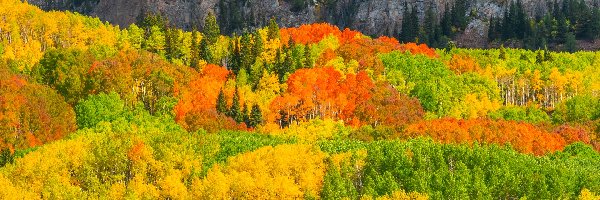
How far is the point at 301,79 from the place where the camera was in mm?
191250

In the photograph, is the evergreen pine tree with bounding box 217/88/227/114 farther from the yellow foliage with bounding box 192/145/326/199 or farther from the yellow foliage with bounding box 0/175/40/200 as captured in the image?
the yellow foliage with bounding box 0/175/40/200

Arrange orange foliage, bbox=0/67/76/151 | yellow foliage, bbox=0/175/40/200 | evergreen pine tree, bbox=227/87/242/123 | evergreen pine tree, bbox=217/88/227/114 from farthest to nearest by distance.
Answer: evergreen pine tree, bbox=217/88/227/114 → evergreen pine tree, bbox=227/87/242/123 → orange foliage, bbox=0/67/76/151 → yellow foliage, bbox=0/175/40/200

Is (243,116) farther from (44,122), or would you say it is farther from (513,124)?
(513,124)

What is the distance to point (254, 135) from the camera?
497 feet

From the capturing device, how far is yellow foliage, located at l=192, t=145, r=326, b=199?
10562cm

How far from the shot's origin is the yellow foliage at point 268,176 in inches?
4158

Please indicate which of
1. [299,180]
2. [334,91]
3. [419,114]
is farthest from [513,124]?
[299,180]

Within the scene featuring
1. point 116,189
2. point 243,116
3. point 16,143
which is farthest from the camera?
point 243,116

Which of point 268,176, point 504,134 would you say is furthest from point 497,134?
point 268,176

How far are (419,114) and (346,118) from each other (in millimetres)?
15486

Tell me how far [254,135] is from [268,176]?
138ft

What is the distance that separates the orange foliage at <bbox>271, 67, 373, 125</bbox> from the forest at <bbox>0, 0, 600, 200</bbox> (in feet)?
1.07

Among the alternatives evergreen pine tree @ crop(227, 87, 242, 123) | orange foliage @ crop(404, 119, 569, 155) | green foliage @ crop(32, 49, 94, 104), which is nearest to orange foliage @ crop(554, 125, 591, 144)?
orange foliage @ crop(404, 119, 569, 155)

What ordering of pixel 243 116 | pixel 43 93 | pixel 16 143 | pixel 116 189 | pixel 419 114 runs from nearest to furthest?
1. pixel 116 189
2. pixel 16 143
3. pixel 43 93
4. pixel 243 116
5. pixel 419 114
